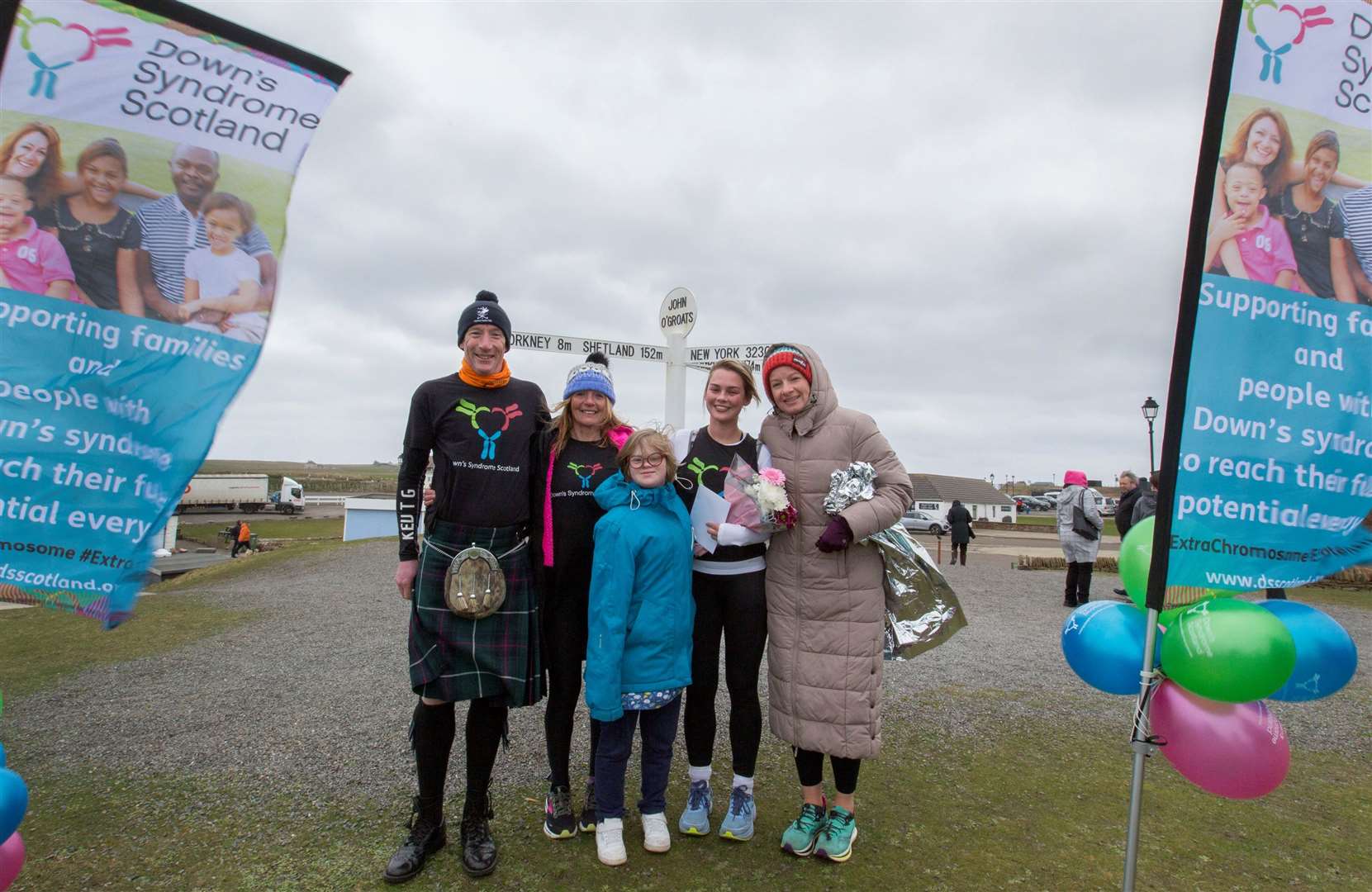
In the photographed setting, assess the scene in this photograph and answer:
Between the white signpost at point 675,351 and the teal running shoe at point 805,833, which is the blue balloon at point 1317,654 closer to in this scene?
the teal running shoe at point 805,833

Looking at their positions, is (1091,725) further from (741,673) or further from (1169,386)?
(1169,386)

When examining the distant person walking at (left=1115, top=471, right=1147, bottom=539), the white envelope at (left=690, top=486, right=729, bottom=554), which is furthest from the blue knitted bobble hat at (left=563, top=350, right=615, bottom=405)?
the distant person walking at (left=1115, top=471, right=1147, bottom=539)

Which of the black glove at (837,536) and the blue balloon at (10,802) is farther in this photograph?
the black glove at (837,536)

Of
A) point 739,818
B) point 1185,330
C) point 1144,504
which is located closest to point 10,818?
point 739,818

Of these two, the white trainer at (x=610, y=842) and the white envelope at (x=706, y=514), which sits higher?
the white envelope at (x=706, y=514)

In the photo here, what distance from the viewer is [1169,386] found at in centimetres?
222

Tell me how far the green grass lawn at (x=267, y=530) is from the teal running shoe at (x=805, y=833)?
36408 mm

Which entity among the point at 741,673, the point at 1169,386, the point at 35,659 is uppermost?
the point at 1169,386

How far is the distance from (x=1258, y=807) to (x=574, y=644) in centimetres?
341

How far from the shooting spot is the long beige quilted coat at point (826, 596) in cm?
293

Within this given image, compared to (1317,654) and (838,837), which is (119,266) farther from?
(1317,654)

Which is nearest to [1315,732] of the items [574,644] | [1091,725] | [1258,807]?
[1091,725]

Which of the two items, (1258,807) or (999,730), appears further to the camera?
(999,730)

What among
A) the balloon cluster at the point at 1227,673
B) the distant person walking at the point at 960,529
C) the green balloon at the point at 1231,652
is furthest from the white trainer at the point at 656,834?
the distant person walking at the point at 960,529
